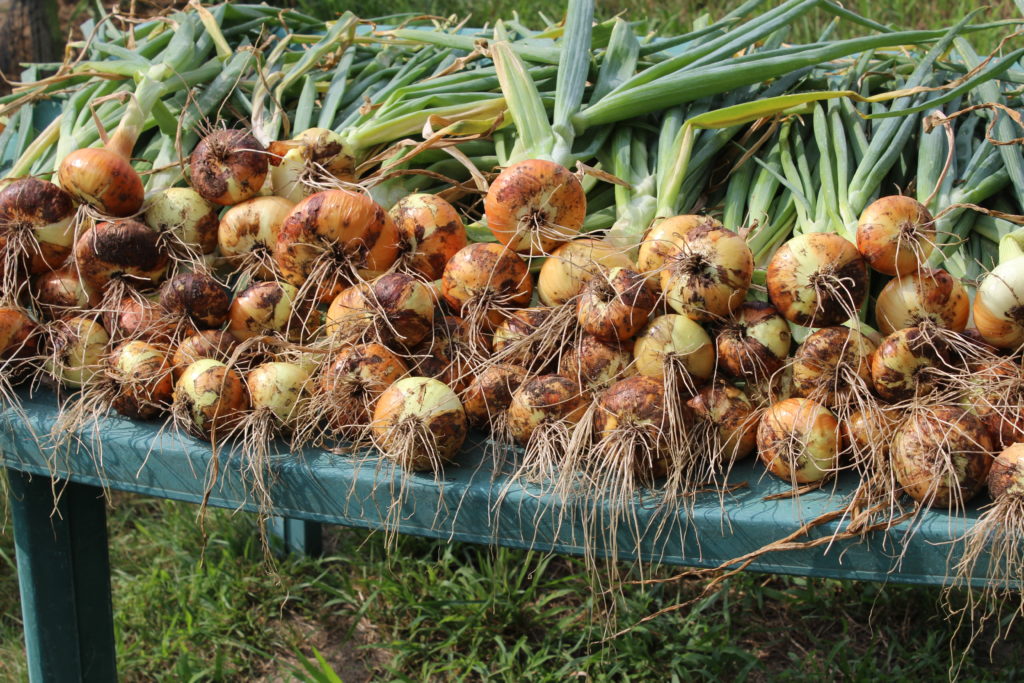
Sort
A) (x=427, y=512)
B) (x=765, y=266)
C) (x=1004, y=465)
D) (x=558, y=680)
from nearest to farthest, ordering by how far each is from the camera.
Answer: (x=1004, y=465) < (x=427, y=512) < (x=765, y=266) < (x=558, y=680)

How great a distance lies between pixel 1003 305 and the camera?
1.33 metres

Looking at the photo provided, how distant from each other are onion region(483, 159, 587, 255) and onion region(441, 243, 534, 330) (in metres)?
0.04

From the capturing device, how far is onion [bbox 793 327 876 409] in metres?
1.37

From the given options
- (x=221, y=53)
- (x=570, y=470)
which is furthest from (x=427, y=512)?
(x=221, y=53)

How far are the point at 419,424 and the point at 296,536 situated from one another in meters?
1.59

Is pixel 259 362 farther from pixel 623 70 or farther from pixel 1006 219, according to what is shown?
pixel 1006 219

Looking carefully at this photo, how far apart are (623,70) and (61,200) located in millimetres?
1163

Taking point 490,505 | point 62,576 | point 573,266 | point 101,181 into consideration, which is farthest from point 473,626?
point 101,181

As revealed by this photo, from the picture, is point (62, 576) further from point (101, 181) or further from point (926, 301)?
point (926, 301)

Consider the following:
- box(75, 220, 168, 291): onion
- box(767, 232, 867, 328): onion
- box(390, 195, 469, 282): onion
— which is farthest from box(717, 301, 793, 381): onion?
box(75, 220, 168, 291): onion

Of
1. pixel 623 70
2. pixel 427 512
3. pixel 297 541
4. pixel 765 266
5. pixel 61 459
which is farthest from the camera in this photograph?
pixel 297 541

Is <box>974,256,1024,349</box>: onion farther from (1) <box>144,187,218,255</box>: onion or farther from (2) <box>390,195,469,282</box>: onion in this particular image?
(1) <box>144,187,218,255</box>: onion

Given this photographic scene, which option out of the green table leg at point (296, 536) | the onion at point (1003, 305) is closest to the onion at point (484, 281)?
A: the onion at point (1003, 305)

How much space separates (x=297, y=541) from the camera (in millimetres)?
2803
